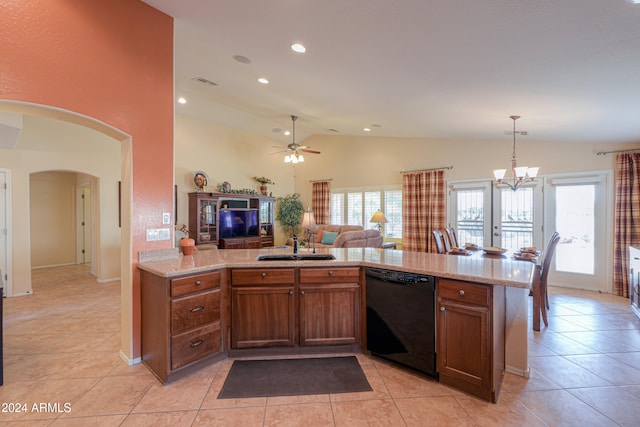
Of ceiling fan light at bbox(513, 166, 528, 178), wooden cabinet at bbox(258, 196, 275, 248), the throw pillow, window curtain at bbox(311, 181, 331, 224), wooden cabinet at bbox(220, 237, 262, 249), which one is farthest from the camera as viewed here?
window curtain at bbox(311, 181, 331, 224)

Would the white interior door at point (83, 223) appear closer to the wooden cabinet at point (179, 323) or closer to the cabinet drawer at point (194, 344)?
the wooden cabinet at point (179, 323)

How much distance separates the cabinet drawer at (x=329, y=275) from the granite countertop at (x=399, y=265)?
49 mm

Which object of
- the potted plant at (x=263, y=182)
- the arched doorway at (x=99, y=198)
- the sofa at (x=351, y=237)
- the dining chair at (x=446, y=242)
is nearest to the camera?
the arched doorway at (x=99, y=198)

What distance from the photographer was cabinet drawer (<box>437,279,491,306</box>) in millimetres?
2075

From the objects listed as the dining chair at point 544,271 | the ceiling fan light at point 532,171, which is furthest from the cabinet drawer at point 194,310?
the ceiling fan light at point 532,171

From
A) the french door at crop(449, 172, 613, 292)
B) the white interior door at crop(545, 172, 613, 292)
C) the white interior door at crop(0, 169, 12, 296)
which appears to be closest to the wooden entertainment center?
the white interior door at crop(0, 169, 12, 296)

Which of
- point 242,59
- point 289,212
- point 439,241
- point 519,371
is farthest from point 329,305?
point 289,212

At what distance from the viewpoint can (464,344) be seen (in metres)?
2.16

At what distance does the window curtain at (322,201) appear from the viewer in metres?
8.54

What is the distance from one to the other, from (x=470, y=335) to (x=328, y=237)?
5.43 m

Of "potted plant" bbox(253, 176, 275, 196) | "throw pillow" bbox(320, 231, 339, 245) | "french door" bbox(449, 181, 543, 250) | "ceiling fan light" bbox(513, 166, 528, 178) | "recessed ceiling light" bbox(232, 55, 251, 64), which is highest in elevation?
"recessed ceiling light" bbox(232, 55, 251, 64)

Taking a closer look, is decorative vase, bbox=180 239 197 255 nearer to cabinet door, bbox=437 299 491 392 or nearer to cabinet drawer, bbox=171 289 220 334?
cabinet drawer, bbox=171 289 220 334

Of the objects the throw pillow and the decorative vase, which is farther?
the throw pillow

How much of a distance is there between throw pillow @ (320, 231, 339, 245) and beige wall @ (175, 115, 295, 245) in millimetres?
2020
